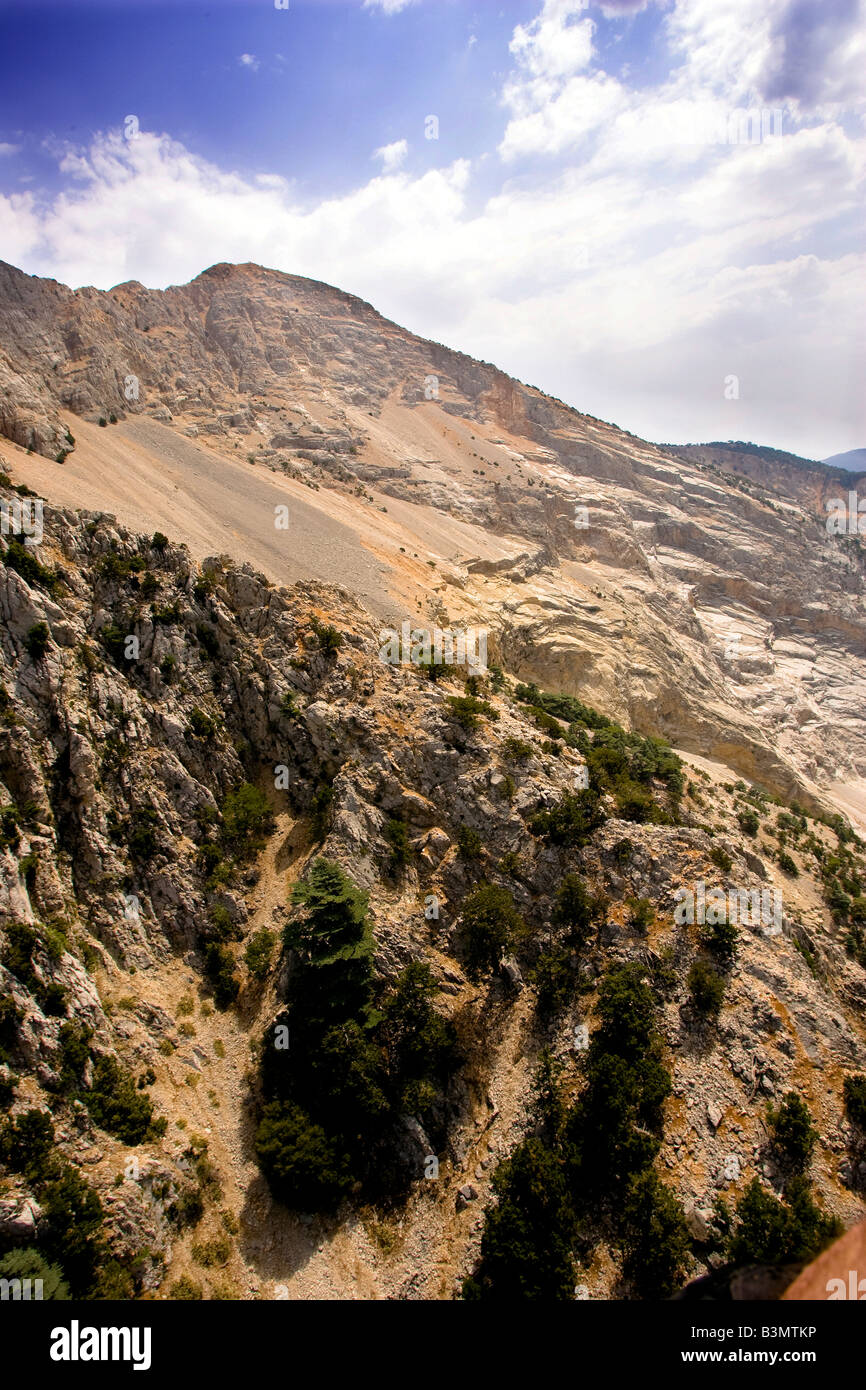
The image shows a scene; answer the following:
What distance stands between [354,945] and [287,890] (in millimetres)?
5611

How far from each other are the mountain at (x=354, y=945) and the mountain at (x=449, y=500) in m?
1.10

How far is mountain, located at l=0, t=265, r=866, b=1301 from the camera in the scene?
19203 mm

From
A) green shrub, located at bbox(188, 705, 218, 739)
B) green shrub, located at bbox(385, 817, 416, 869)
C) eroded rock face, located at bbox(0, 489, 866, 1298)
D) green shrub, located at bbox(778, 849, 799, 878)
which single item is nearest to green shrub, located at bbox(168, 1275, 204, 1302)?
eroded rock face, located at bbox(0, 489, 866, 1298)

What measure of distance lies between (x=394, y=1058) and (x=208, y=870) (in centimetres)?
1118

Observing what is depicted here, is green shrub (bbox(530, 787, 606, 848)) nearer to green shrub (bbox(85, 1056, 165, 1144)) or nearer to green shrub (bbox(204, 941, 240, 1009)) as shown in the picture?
green shrub (bbox(204, 941, 240, 1009))

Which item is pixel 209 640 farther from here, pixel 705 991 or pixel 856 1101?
pixel 856 1101

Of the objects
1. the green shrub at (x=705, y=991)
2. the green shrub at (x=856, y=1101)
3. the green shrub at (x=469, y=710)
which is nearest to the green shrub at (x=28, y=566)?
the green shrub at (x=469, y=710)

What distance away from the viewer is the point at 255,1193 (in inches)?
832

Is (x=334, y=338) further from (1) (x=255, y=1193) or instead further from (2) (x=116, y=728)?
(1) (x=255, y=1193)

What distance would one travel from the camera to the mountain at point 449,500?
45.0 m

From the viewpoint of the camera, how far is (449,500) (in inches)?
2618

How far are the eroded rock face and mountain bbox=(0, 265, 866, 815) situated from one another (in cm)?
897
